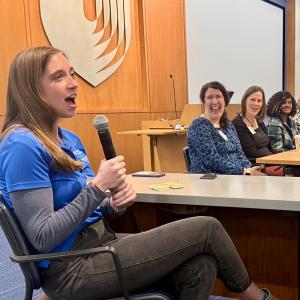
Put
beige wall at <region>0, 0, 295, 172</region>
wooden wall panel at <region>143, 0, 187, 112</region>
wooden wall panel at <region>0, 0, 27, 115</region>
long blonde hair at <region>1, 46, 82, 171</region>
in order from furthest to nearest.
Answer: wooden wall panel at <region>143, 0, 187, 112</region> → beige wall at <region>0, 0, 295, 172</region> → wooden wall panel at <region>0, 0, 27, 115</region> → long blonde hair at <region>1, 46, 82, 171</region>

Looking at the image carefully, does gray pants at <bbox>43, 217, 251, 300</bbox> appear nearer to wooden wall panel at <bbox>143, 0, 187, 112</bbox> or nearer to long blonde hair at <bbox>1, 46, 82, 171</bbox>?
long blonde hair at <bbox>1, 46, 82, 171</bbox>

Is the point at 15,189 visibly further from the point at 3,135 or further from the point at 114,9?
the point at 114,9

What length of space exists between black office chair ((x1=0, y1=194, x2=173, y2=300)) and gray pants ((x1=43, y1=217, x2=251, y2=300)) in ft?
0.12

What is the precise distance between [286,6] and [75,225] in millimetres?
9792

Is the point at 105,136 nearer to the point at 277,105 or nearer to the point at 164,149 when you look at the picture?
the point at 277,105

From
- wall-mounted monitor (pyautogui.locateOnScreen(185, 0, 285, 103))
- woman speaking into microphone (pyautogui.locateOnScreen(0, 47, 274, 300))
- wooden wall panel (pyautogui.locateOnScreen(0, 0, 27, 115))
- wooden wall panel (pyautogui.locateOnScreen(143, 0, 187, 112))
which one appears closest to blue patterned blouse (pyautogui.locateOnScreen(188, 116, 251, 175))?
woman speaking into microphone (pyautogui.locateOnScreen(0, 47, 274, 300))

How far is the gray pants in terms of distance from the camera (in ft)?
3.64

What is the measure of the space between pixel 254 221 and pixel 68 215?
0.87 m

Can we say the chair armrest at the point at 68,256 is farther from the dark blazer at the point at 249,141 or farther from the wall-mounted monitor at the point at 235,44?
the wall-mounted monitor at the point at 235,44

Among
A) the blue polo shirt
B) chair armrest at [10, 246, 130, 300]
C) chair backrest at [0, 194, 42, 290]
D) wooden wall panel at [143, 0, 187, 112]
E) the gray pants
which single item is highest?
wooden wall panel at [143, 0, 187, 112]

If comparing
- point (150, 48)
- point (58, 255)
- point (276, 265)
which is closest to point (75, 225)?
point (58, 255)

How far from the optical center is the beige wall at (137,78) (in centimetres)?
483

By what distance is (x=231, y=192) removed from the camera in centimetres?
135

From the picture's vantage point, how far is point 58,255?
1.04 m
